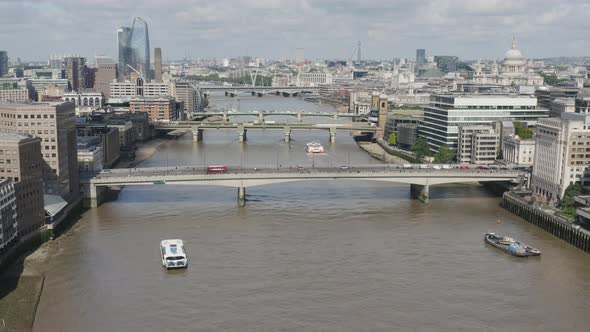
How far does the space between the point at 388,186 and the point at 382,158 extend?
1521 cm

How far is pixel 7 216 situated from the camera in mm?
26469

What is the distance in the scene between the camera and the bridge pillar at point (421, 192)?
124 ft

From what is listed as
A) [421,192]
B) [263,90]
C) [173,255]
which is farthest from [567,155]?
[263,90]

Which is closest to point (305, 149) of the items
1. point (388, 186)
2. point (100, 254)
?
point (388, 186)

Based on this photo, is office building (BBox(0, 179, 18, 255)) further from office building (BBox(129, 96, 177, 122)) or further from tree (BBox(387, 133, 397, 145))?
office building (BBox(129, 96, 177, 122))

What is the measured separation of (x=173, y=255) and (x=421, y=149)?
31.4 m

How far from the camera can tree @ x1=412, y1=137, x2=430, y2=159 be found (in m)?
53.4

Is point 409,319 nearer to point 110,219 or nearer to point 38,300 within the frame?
point 38,300

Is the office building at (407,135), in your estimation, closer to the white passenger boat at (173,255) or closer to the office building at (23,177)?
the white passenger boat at (173,255)

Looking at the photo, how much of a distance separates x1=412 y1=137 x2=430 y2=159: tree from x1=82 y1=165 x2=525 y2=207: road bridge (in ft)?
43.6

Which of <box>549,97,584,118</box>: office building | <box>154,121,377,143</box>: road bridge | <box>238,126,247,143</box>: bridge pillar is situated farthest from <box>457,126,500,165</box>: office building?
<box>238,126,247,143</box>: bridge pillar

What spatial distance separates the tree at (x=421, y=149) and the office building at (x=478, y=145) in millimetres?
4272

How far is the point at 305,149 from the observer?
208 ft

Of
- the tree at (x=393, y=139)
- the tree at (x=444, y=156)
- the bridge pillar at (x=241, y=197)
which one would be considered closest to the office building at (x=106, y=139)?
the bridge pillar at (x=241, y=197)
